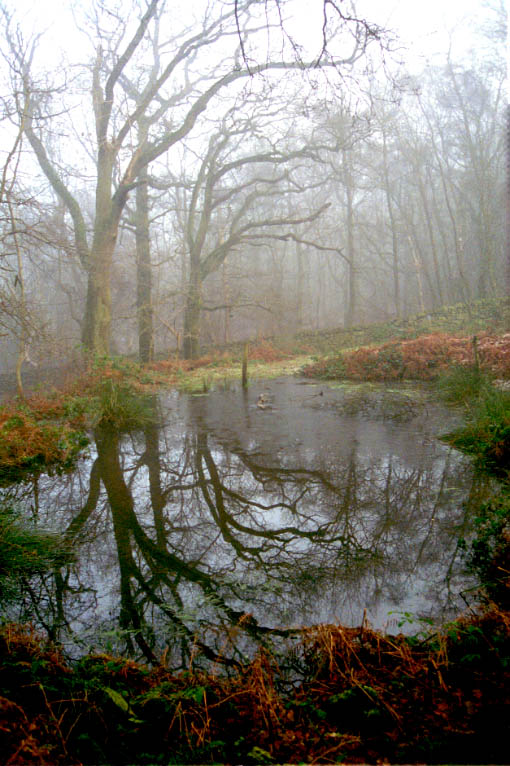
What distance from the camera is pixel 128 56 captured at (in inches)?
561

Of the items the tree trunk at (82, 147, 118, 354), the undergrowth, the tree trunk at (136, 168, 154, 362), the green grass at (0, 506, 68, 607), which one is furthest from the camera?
the tree trunk at (136, 168, 154, 362)

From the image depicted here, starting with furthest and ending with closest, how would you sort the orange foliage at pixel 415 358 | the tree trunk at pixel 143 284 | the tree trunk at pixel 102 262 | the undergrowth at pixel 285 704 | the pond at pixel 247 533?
the tree trunk at pixel 143 284, the tree trunk at pixel 102 262, the orange foliage at pixel 415 358, the pond at pixel 247 533, the undergrowth at pixel 285 704

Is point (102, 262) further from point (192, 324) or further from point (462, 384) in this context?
point (462, 384)

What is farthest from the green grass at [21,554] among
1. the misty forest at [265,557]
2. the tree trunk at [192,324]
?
the tree trunk at [192,324]

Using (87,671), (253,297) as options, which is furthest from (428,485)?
(253,297)

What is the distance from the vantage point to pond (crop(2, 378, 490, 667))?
312cm

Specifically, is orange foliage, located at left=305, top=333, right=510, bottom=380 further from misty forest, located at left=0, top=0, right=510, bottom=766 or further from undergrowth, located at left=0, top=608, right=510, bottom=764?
undergrowth, located at left=0, top=608, right=510, bottom=764

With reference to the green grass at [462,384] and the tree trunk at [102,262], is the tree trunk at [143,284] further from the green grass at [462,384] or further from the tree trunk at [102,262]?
the green grass at [462,384]

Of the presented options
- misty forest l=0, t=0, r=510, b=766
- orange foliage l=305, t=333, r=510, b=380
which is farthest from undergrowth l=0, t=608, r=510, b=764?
orange foliage l=305, t=333, r=510, b=380

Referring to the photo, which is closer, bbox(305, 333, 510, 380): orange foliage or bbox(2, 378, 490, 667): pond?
bbox(2, 378, 490, 667): pond

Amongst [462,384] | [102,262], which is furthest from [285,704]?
[102,262]

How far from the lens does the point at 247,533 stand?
449 centimetres

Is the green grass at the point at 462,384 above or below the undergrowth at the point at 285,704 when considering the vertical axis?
above

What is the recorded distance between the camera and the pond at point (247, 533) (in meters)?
3.12
